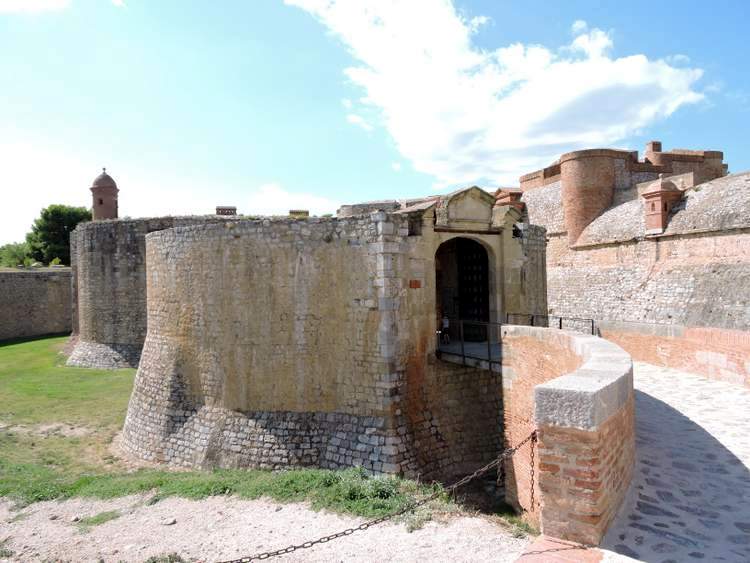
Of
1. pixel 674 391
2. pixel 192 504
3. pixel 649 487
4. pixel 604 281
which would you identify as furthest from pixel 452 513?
pixel 604 281

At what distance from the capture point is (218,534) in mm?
7184

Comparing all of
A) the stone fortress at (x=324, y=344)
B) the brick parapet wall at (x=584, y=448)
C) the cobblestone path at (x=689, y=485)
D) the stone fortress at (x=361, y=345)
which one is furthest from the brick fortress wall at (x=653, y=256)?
the brick parapet wall at (x=584, y=448)

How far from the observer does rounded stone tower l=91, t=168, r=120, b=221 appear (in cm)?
2489

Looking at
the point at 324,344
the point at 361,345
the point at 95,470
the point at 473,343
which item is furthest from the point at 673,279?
the point at 95,470

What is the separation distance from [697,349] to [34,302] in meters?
34.1

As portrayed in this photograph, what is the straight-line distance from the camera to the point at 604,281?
21.5m

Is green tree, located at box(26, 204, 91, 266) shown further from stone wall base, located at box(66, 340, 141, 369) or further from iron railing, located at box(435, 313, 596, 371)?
iron railing, located at box(435, 313, 596, 371)

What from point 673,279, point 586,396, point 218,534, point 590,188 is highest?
point 590,188

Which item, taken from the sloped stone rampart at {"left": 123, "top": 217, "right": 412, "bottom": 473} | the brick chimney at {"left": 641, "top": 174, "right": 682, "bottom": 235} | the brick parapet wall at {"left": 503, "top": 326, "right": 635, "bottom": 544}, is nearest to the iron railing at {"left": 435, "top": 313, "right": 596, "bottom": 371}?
the sloped stone rampart at {"left": 123, "top": 217, "right": 412, "bottom": 473}

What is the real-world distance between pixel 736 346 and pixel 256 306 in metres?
9.57

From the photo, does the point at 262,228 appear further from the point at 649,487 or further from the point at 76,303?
the point at 76,303

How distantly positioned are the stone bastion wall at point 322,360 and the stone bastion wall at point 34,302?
2529cm

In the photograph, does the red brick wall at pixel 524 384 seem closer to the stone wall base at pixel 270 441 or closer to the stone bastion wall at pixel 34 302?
the stone wall base at pixel 270 441

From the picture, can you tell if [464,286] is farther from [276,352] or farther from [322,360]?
[276,352]
